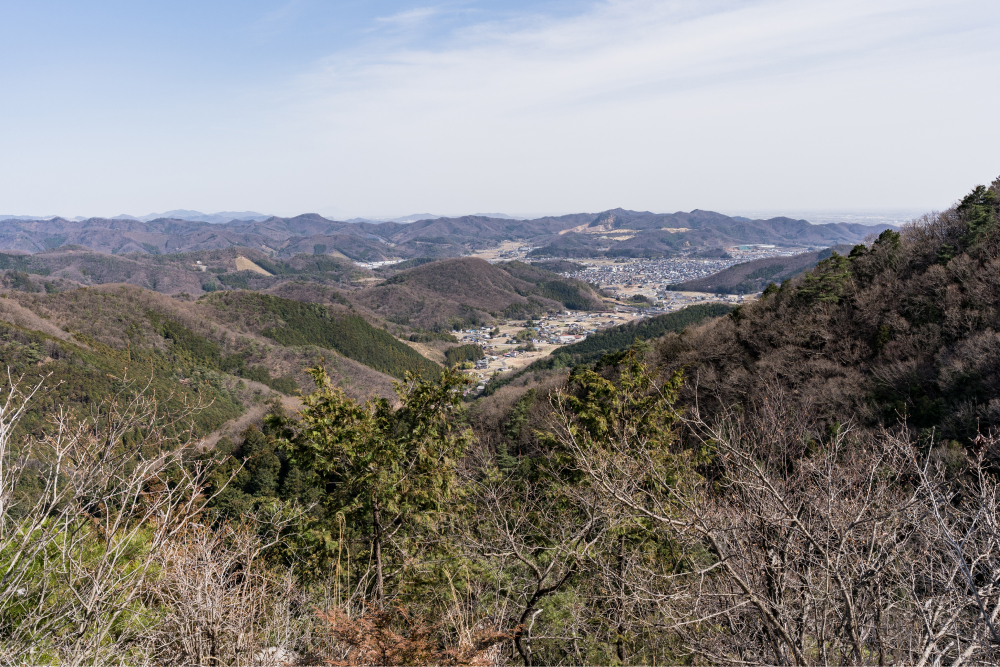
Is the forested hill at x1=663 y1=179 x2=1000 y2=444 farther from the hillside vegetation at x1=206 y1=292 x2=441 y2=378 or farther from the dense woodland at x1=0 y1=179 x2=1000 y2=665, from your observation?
the hillside vegetation at x1=206 y1=292 x2=441 y2=378

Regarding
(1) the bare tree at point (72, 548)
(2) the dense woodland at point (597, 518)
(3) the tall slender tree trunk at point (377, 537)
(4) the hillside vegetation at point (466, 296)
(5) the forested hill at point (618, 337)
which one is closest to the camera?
(1) the bare tree at point (72, 548)

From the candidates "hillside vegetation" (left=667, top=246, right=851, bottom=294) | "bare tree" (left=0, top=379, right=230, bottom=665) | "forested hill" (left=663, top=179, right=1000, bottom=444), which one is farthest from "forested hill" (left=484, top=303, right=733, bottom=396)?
"hillside vegetation" (left=667, top=246, right=851, bottom=294)

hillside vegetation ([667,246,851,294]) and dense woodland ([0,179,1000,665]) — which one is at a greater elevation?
dense woodland ([0,179,1000,665])

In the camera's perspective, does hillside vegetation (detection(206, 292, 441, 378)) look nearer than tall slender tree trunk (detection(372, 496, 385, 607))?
No

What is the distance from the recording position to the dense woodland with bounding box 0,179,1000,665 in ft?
13.6

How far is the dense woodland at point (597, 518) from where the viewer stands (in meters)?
4.14

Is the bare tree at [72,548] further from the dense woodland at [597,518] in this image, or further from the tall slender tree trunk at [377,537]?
the tall slender tree trunk at [377,537]

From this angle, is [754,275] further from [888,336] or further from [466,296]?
[888,336]

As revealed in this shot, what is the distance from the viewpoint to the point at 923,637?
411 centimetres

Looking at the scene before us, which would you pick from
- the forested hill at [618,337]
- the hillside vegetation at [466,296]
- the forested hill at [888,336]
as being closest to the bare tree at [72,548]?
the forested hill at [888,336]

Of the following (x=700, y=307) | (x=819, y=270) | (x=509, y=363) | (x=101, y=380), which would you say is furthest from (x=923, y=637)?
(x=700, y=307)

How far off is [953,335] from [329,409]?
22718 mm

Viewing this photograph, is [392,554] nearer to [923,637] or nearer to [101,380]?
[923,637]

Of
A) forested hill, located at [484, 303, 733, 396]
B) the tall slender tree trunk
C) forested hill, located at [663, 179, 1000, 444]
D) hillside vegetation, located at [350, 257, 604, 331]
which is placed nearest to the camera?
the tall slender tree trunk
